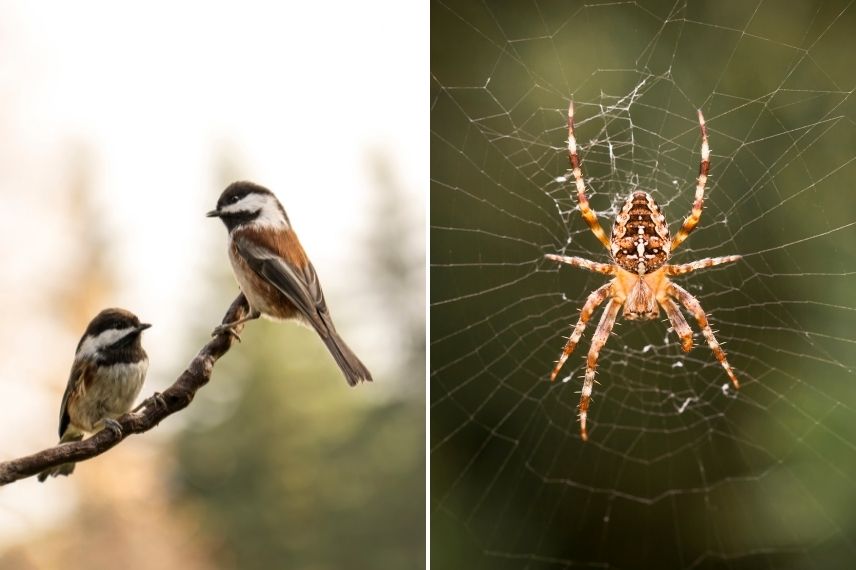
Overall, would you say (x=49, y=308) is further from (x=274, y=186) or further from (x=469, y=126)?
(x=469, y=126)

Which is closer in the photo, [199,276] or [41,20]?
[41,20]

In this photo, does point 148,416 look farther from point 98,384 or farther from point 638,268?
point 638,268

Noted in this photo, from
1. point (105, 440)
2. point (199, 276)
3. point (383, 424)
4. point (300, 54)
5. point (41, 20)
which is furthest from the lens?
point (383, 424)

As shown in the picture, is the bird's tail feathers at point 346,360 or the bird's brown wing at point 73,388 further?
the bird's tail feathers at point 346,360

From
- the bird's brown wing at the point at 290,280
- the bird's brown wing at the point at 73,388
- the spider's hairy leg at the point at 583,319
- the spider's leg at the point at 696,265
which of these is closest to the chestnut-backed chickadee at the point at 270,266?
the bird's brown wing at the point at 290,280

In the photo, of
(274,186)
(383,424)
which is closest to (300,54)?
(274,186)

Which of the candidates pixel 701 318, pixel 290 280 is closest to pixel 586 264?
pixel 701 318

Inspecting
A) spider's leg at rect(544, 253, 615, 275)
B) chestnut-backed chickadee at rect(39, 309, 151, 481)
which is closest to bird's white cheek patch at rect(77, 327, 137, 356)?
chestnut-backed chickadee at rect(39, 309, 151, 481)

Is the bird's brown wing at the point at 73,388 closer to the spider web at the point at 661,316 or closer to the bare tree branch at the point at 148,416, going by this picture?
the bare tree branch at the point at 148,416
